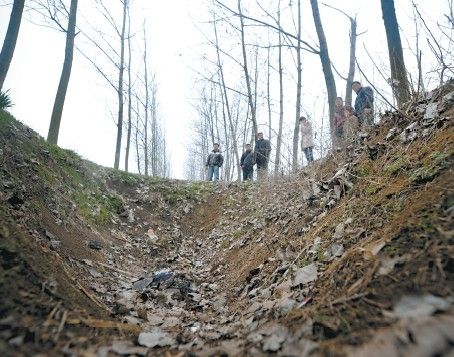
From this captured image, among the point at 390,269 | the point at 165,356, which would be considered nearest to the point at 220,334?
the point at 165,356

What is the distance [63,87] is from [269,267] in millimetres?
8781

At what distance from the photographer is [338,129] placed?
7715mm

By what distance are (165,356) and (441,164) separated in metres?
2.29

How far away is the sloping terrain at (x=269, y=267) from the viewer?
4.61 ft

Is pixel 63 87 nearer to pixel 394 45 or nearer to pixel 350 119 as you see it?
pixel 350 119

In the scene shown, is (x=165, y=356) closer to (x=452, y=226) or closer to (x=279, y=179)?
(x=452, y=226)

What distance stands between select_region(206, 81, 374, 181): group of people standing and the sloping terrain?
62 centimetres

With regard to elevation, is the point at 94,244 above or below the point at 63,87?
below

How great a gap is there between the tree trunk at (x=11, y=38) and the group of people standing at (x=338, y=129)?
593 centimetres

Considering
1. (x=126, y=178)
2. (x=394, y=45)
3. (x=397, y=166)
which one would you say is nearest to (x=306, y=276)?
(x=397, y=166)

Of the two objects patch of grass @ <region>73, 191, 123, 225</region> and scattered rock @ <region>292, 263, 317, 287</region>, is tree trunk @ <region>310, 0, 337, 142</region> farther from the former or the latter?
scattered rock @ <region>292, 263, 317, 287</region>

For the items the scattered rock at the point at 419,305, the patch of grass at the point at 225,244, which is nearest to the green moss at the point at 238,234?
the patch of grass at the point at 225,244

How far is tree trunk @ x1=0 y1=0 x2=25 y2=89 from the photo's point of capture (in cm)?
691

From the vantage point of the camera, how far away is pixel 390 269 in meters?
1.63
